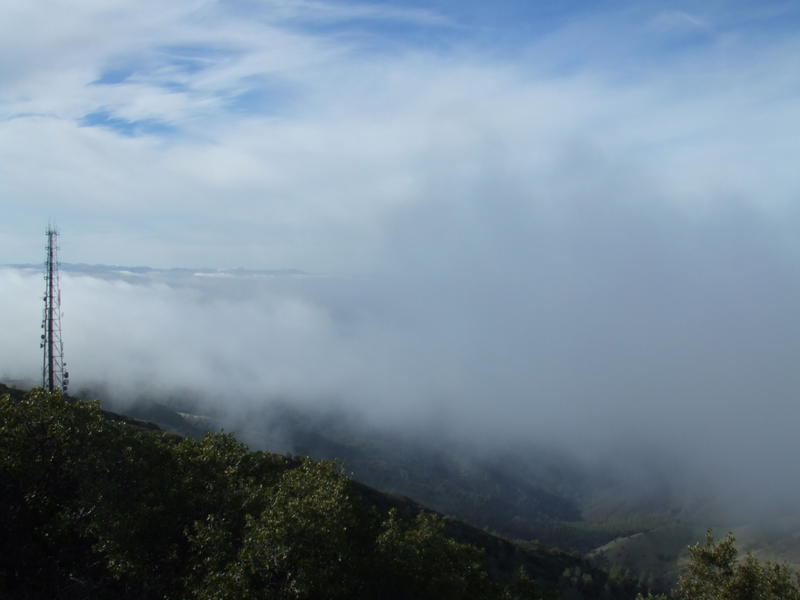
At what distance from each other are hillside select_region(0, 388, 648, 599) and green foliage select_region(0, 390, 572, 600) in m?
0.08

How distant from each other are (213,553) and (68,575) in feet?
28.9

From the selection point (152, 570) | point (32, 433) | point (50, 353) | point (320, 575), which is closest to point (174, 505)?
point (152, 570)

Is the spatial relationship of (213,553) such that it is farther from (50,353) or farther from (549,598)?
(50,353)

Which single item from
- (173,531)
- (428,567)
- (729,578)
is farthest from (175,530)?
(729,578)

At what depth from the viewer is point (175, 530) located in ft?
115

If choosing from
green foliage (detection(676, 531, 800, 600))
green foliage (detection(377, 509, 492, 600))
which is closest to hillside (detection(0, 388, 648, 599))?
green foliage (detection(377, 509, 492, 600))

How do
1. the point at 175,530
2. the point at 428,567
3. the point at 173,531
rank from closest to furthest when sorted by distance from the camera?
the point at 173,531 < the point at 175,530 < the point at 428,567

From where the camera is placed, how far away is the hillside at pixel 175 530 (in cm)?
3036

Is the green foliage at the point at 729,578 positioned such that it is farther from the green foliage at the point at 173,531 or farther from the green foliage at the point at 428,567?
the green foliage at the point at 428,567

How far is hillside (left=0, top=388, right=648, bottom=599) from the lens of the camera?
30359mm

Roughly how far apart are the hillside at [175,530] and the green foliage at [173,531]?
77mm

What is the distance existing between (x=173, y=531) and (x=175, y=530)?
14cm

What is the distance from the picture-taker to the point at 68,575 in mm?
A: 32312

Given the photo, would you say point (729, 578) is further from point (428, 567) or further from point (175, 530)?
point (175, 530)
